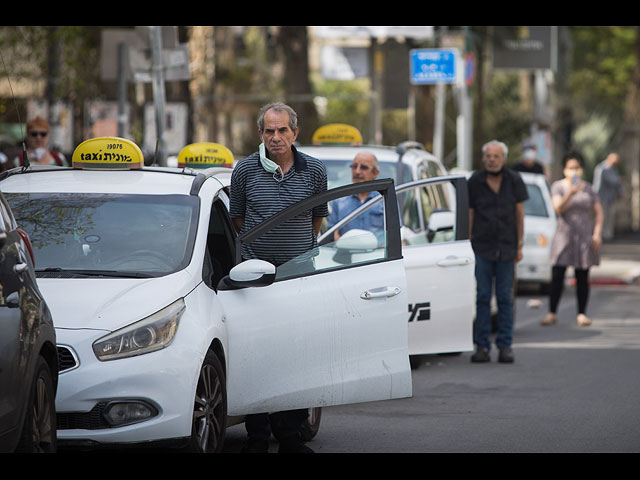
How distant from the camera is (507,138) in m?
40.4

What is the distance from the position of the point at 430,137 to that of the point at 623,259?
5144 millimetres

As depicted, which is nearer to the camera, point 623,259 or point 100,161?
point 100,161

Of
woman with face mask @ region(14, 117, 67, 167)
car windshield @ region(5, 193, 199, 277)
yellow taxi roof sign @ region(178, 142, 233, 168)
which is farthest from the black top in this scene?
car windshield @ region(5, 193, 199, 277)

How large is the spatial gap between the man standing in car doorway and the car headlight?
1082 millimetres

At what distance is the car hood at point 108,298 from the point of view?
6523 millimetres

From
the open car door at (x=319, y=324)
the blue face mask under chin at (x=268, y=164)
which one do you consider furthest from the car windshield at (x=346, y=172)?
the open car door at (x=319, y=324)

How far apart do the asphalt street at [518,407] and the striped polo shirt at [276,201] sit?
3.92 ft

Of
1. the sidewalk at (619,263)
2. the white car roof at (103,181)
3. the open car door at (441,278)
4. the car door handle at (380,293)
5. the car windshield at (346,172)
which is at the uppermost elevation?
the white car roof at (103,181)

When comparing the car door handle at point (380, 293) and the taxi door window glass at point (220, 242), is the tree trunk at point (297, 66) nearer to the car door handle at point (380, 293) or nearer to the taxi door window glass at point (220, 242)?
the taxi door window glass at point (220, 242)

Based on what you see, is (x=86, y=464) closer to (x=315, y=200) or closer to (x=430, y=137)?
(x=315, y=200)

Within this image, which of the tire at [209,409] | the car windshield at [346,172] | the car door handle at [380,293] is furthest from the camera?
the car windshield at [346,172]

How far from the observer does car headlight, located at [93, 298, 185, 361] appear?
6441 millimetres

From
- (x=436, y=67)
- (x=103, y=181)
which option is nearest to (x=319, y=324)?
(x=103, y=181)
